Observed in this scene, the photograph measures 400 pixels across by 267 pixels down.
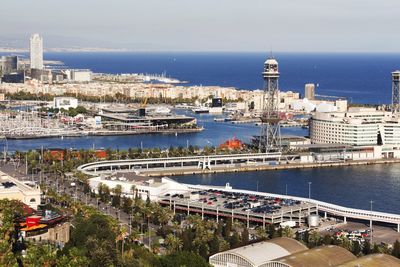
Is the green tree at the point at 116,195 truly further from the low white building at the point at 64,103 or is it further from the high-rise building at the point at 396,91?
the low white building at the point at 64,103

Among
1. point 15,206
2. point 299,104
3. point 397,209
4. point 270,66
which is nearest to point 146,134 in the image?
point 270,66

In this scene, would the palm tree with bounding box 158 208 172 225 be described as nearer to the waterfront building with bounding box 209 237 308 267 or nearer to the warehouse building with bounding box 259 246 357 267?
the waterfront building with bounding box 209 237 308 267

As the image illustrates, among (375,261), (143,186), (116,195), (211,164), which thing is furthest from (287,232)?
(211,164)

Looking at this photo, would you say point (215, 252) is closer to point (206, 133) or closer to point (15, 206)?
point (15, 206)

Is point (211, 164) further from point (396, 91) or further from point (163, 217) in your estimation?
point (396, 91)

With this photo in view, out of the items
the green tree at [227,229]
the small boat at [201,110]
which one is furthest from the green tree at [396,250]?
the small boat at [201,110]

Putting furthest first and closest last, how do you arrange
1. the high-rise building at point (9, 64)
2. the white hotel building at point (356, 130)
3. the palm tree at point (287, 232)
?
the high-rise building at point (9, 64) < the white hotel building at point (356, 130) < the palm tree at point (287, 232)
